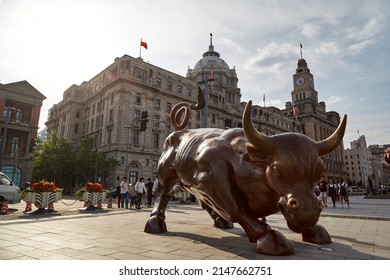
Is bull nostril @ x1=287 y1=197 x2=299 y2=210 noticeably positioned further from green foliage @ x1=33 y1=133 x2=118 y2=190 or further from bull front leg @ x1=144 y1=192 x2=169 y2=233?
green foliage @ x1=33 y1=133 x2=118 y2=190

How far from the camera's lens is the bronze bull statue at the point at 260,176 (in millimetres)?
2959

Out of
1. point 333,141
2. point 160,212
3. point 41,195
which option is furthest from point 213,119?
point 333,141

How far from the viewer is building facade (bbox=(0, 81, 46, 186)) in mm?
34188

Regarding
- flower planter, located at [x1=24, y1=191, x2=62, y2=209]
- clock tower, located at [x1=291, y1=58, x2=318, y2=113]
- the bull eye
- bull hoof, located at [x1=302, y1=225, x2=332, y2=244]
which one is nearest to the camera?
the bull eye

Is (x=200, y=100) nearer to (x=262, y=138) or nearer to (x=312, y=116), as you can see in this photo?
(x=262, y=138)

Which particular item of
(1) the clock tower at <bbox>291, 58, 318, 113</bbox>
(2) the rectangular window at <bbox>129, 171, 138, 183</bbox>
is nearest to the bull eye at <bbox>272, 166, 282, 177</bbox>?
(2) the rectangular window at <bbox>129, 171, 138, 183</bbox>

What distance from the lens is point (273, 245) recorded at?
125 inches

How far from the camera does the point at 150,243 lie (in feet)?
13.0

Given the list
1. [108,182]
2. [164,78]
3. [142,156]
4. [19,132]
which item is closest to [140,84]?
[164,78]

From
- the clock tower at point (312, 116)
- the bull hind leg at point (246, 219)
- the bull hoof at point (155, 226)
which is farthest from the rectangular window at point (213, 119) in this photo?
the bull hind leg at point (246, 219)

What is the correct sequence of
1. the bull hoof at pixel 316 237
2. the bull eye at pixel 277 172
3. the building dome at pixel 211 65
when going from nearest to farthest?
the bull eye at pixel 277 172 < the bull hoof at pixel 316 237 < the building dome at pixel 211 65

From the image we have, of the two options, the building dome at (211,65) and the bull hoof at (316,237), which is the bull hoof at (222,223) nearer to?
the bull hoof at (316,237)
